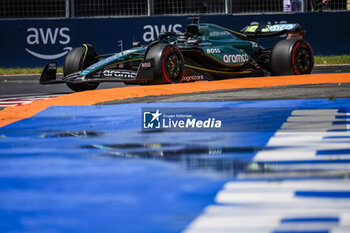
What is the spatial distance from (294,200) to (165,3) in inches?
675

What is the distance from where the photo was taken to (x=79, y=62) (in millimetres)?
12453

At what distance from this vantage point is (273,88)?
35.6 feet

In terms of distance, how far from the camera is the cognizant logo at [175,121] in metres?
7.15

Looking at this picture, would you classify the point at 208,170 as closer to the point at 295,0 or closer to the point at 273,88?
the point at 273,88

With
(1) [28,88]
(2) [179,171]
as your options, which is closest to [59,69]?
(1) [28,88]

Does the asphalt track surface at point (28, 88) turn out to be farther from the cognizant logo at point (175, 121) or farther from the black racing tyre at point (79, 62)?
the cognizant logo at point (175, 121)

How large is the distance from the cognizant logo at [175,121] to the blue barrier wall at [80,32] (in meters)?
11.7

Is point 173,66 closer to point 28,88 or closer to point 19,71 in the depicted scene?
point 28,88

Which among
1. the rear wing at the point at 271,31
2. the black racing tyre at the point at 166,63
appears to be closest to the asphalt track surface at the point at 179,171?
the black racing tyre at the point at 166,63

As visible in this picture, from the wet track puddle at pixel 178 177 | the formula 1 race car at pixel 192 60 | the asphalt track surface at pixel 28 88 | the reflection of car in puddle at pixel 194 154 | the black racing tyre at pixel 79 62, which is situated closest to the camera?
the wet track puddle at pixel 178 177

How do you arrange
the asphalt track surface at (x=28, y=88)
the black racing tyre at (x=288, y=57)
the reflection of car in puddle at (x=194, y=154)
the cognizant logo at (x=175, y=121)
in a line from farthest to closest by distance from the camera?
the black racing tyre at (x=288, y=57), the asphalt track surface at (x=28, y=88), the cognizant logo at (x=175, y=121), the reflection of car in puddle at (x=194, y=154)

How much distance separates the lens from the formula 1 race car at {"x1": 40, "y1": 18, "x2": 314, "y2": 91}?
11.7 m

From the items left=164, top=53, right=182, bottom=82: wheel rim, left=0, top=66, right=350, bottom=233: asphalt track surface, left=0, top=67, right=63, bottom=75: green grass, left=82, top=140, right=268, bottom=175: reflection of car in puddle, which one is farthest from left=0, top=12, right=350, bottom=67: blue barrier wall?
left=82, top=140, right=268, bottom=175: reflection of car in puddle

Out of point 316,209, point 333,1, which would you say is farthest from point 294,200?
point 333,1
